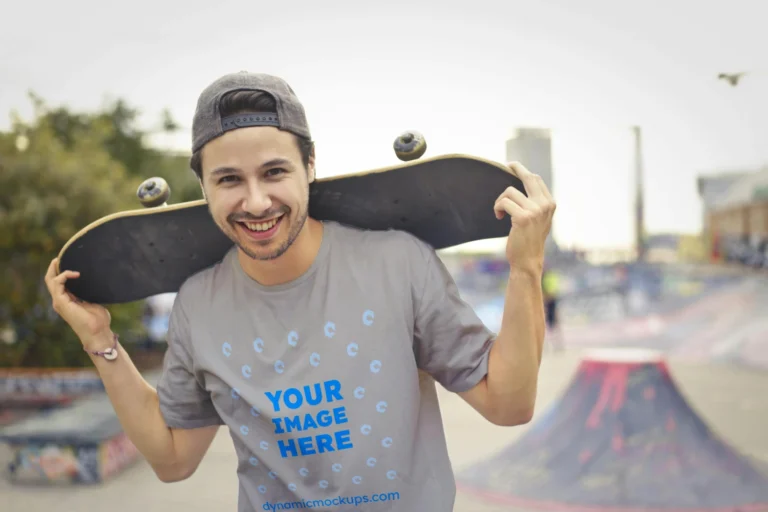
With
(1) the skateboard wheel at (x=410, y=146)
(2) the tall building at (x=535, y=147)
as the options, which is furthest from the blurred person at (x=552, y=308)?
(1) the skateboard wheel at (x=410, y=146)

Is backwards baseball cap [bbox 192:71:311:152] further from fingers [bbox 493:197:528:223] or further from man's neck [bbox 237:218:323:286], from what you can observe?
fingers [bbox 493:197:528:223]

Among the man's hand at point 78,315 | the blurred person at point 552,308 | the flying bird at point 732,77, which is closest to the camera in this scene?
the man's hand at point 78,315

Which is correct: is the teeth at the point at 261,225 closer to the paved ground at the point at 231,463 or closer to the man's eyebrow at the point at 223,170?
the man's eyebrow at the point at 223,170

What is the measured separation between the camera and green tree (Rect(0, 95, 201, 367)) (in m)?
7.32

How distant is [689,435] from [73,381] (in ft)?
20.6

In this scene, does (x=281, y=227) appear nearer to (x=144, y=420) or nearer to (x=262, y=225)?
(x=262, y=225)

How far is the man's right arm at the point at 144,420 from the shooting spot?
4.44 ft

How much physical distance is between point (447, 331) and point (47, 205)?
23.3 ft

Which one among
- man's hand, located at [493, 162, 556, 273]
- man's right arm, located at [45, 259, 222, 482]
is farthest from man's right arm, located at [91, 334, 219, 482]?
man's hand, located at [493, 162, 556, 273]

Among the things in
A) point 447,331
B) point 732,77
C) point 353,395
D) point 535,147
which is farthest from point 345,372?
point 732,77

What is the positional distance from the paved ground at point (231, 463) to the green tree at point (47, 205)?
215 cm

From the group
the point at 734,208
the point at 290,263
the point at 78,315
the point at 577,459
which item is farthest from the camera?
the point at 734,208

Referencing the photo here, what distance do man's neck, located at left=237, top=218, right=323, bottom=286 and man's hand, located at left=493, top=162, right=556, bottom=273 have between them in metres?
0.35

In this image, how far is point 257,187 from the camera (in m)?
1.17
